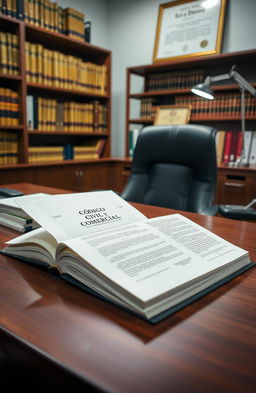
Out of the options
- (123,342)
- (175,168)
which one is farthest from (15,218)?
(175,168)

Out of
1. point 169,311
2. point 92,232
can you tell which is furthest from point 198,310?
point 92,232

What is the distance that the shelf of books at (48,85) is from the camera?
104 inches

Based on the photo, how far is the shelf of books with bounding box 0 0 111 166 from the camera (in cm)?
263

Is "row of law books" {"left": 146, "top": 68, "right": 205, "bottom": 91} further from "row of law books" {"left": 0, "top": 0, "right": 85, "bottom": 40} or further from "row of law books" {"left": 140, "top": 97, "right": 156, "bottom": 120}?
"row of law books" {"left": 0, "top": 0, "right": 85, "bottom": 40}

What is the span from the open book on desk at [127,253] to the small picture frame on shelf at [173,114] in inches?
98.5

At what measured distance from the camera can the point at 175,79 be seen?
3279 millimetres

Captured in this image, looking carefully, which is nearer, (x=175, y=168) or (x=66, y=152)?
(x=175, y=168)

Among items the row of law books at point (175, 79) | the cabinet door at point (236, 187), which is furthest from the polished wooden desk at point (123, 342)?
the row of law books at point (175, 79)

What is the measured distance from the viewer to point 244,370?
1.28 ft

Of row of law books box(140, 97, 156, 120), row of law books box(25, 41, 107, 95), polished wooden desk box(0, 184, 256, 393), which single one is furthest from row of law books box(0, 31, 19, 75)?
polished wooden desk box(0, 184, 256, 393)

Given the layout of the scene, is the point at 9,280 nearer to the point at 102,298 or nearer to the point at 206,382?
the point at 102,298

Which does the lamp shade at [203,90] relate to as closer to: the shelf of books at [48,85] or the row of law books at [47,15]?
the shelf of books at [48,85]

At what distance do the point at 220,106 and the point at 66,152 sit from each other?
1587 millimetres

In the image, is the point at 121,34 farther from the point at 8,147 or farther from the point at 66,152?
the point at 8,147
